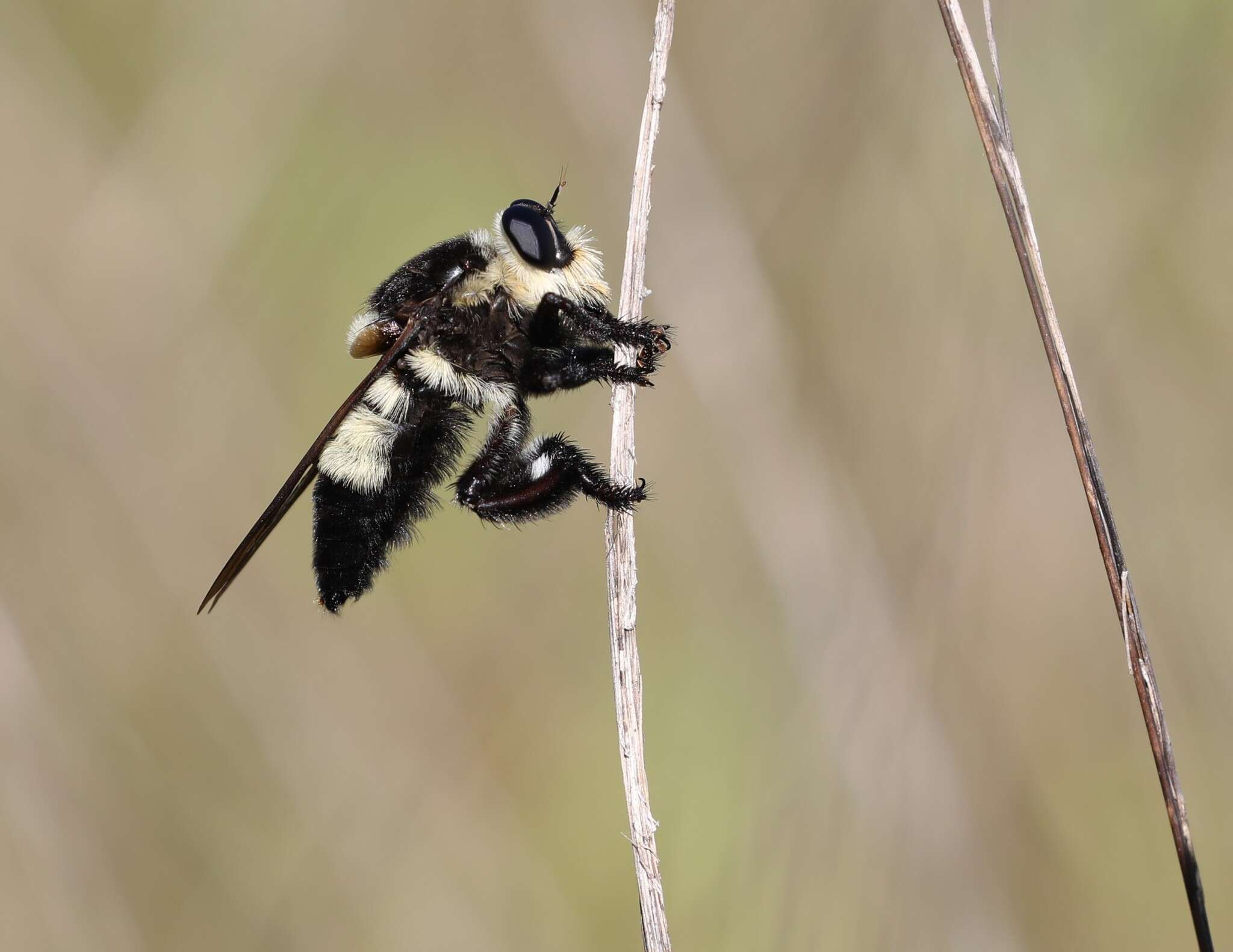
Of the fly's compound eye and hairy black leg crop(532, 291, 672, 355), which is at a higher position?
the fly's compound eye

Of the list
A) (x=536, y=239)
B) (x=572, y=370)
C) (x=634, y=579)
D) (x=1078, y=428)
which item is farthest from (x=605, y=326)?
(x=1078, y=428)

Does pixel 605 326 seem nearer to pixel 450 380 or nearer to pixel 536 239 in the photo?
pixel 536 239

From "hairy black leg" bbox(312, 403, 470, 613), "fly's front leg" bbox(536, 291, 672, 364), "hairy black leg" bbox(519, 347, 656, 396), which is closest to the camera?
"hairy black leg" bbox(519, 347, 656, 396)

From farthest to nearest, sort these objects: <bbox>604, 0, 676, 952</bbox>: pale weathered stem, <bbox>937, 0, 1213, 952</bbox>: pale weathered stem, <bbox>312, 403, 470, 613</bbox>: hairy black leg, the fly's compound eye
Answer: <bbox>312, 403, 470, 613</bbox>: hairy black leg
the fly's compound eye
<bbox>604, 0, 676, 952</bbox>: pale weathered stem
<bbox>937, 0, 1213, 952</bbox>: pale weathered stem

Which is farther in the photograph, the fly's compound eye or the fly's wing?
the fly's compound eye

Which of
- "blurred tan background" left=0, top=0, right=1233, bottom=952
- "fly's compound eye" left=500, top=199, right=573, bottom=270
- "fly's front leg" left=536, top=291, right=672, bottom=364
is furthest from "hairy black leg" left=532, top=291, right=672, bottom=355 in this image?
"blurred tan background" left=0, top=0, right=1233, bottom=952

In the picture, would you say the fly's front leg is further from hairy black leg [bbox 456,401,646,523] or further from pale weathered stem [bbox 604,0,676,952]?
hairy black leg [bbox 456,401,646,523]
